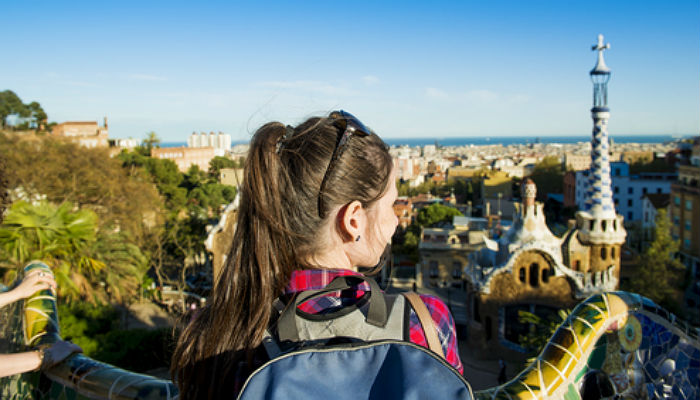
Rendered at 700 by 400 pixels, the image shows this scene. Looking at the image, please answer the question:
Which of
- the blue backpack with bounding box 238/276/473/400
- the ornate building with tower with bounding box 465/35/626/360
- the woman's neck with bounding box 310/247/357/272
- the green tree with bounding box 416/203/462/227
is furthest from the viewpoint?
the green tree with bounding box 416/203/462/227

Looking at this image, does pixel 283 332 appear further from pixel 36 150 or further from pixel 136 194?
pixel 36 150

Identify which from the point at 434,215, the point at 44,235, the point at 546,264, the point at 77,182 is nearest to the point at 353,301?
the point at 44,235

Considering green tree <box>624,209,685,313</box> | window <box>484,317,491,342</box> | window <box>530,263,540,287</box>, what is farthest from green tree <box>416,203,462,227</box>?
window <box>530,263,540,287</box>

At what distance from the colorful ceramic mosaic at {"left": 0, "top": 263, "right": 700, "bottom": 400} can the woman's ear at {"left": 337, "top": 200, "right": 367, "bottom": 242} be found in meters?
1.14

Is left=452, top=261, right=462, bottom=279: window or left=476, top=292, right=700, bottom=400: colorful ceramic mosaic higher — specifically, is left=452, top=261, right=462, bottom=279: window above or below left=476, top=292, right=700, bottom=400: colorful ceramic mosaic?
below

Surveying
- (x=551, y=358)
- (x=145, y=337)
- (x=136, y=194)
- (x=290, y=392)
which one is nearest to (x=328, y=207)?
(x=290, y=392)

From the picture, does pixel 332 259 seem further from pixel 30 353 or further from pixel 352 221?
pixel 30 353

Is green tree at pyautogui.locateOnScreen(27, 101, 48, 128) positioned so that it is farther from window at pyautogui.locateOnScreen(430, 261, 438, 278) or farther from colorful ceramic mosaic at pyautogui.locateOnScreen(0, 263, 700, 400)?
colorful ceramic mosaic at pyautogui.locateOnScreen(0, 263, 700, 400)

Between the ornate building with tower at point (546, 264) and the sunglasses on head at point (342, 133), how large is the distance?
12.6 metres

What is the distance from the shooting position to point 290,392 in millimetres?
1048

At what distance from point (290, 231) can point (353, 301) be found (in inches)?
9.9

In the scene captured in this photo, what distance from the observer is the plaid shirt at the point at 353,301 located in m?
1.28

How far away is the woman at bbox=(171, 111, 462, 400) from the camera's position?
1368 millimetres

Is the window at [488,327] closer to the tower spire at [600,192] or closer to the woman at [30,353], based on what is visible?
the tower spire at [600,192]
